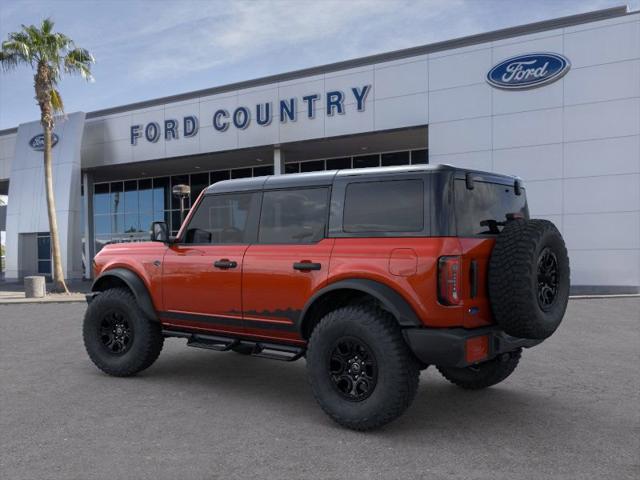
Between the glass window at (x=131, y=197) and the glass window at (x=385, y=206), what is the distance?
86.7 feet

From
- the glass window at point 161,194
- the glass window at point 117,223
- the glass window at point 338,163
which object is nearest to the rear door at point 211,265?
the glass window at point 338,163

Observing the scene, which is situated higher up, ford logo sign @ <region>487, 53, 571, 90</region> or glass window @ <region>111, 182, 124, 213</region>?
ford logo sign @ <region>487, 53, 571, 90</region>

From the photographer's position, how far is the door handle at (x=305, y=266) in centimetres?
448

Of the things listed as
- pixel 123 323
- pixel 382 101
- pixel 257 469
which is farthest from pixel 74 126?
pixel 257 469

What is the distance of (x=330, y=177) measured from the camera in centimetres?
474

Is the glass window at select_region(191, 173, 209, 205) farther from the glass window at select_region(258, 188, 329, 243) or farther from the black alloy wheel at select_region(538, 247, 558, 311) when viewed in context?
the black alloy wheel at select_region(538, 247, 558, 311)

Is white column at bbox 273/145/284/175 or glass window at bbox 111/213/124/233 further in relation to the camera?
glass window at bbox 111/213/124/233

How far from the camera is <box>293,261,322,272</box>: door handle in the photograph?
14.7 ft

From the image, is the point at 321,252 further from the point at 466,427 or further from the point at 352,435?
the point at 466,427

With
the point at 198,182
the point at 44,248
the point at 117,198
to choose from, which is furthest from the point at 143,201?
the point at 44,248

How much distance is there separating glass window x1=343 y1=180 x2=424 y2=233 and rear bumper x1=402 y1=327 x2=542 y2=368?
781mm

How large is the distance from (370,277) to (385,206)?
23.4 inches

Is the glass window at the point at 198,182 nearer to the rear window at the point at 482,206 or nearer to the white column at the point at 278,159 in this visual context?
the white column at the point at 278,159

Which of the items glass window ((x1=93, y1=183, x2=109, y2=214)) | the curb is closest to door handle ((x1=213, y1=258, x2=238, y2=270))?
the curb
